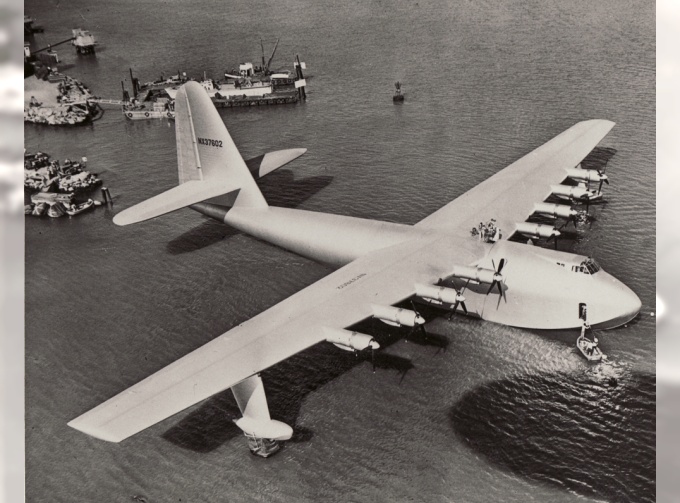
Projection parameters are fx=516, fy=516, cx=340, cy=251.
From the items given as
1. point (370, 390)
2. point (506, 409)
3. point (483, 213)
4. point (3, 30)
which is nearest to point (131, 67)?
point (3, 30)

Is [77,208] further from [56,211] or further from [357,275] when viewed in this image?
[357,275]

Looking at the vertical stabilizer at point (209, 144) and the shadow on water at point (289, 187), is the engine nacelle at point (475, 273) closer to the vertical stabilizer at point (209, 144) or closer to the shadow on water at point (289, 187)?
the vertical stabilizer at point (209, 144)

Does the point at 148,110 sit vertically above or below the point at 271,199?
above

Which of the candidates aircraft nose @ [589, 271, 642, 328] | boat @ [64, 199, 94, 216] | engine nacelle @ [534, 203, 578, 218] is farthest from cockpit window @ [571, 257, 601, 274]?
boat @ [64, 199, 94, 216]

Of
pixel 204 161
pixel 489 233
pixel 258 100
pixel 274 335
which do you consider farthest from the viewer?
pixel 258 100

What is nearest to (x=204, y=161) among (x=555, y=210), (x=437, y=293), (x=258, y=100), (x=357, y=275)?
(x=357, y=275)

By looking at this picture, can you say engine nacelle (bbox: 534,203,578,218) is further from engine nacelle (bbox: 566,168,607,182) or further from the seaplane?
engine nacelle (bbox: 566,168,607,182)

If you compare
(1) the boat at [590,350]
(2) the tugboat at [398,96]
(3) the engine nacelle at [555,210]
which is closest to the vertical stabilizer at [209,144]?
(3) the engine nacelle at [555,210]
